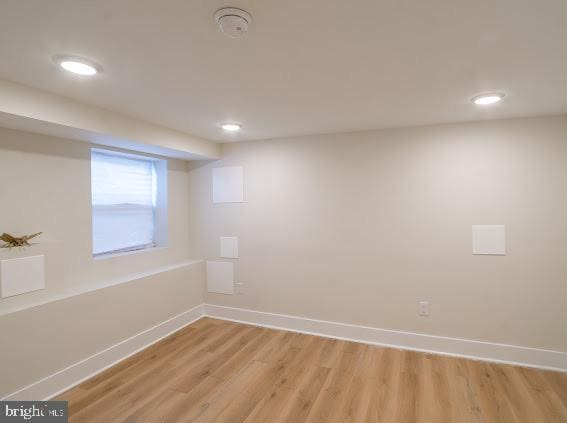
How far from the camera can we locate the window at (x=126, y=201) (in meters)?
3.06

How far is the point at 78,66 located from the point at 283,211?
2415mm

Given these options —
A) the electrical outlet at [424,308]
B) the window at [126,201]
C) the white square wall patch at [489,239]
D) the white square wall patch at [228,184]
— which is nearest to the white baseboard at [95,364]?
the window at [126,201]

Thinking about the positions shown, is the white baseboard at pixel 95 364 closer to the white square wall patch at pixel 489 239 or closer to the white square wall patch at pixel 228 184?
the white square wall patch at pixel 228 184

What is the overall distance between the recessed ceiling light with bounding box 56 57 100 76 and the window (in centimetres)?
147

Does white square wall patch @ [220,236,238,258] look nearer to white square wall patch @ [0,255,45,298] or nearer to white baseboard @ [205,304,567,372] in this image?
white baseboard @ [205,304,567,372]

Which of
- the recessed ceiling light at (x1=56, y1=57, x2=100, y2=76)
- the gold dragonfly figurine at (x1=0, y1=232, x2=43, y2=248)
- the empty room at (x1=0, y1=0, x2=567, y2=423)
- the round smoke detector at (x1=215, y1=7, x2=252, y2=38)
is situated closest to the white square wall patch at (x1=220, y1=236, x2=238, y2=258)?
the empty room at (x1=0, y1=0, x2=567, y2=423)

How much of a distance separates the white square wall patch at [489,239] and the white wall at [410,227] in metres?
0.06

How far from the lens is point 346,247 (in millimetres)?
3336

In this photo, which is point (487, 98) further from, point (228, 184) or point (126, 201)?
point (126, 201)

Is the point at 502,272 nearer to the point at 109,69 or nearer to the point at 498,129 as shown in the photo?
the point at 498,129

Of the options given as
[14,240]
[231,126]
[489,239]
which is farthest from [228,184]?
[489,239]

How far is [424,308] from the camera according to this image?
3.04 metres

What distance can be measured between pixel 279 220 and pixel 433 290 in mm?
1841

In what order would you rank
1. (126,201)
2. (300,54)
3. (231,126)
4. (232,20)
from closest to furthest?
(232,20)
(300,54)
(231,126)
(126,201)
